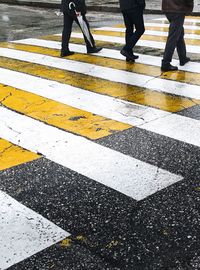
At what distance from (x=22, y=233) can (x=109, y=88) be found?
373cm

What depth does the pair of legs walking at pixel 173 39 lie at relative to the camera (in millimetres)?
6992

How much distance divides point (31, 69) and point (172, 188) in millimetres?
4870

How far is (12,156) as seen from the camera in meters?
4.45

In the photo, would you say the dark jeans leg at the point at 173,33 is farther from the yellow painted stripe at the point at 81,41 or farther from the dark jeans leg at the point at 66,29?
the yellow painted stripe at the point at 81,41

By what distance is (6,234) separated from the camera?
3193 millimetres

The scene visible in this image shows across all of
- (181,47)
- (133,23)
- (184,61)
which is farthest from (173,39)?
(133,23)

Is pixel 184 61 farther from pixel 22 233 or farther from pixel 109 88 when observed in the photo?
pixel 22 233

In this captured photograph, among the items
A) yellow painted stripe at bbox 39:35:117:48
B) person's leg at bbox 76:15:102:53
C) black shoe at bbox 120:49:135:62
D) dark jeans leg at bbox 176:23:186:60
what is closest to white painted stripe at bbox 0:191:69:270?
dark jeans leg at bbox 176:23:186:60

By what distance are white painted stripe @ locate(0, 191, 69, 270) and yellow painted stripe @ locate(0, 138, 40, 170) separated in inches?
30.5

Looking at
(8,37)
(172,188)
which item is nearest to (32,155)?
(172,188)

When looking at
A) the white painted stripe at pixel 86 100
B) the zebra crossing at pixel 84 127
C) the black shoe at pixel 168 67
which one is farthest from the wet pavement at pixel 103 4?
the white painted stripe at pixel 86 100

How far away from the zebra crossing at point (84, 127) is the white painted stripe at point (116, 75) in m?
0.01

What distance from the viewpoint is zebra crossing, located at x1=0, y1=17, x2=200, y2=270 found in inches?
134

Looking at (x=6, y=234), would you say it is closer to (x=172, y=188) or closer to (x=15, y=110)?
(x=172, y=188)
